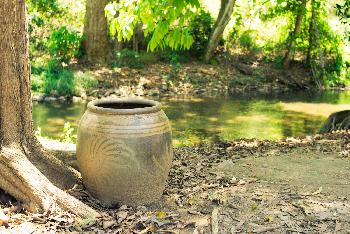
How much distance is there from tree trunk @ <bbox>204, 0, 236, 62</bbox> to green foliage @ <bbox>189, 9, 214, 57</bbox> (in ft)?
1.42

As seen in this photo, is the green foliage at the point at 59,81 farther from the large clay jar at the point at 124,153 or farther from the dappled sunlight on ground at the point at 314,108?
the large clay jar at the point at 124,153

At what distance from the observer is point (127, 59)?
1667cm

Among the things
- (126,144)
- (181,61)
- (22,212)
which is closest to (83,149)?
(126,144)

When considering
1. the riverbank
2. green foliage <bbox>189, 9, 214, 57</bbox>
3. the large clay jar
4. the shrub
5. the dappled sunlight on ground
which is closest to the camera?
the large clay jar

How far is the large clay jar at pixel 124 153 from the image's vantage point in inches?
165

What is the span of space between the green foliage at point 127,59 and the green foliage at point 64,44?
1295 millimetres

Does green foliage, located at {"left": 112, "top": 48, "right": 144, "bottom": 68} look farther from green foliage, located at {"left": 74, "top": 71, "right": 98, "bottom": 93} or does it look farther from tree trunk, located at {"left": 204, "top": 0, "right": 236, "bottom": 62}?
tree trunk, located at {"left": 204, "top": 0, "right": 236, "bottom": 62}

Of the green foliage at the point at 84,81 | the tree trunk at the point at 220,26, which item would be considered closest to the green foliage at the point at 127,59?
the green foliage at the point at 84,81

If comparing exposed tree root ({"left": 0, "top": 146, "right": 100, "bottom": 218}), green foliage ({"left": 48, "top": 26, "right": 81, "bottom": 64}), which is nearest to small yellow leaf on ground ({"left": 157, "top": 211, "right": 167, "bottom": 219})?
exposed tree root ({"left": 0, "top": 146, "right": 100, "bottom": 218})

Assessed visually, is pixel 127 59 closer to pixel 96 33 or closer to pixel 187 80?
pixel 96 33

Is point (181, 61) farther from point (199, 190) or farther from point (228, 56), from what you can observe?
point (199, 190)

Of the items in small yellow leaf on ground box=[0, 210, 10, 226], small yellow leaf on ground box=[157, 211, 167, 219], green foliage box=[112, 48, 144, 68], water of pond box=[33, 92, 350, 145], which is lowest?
water of pond box=[33, 92, 350, 145]

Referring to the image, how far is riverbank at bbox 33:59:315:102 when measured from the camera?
14.7 metres

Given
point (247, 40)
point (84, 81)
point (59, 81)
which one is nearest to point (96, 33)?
point (84, 81)
